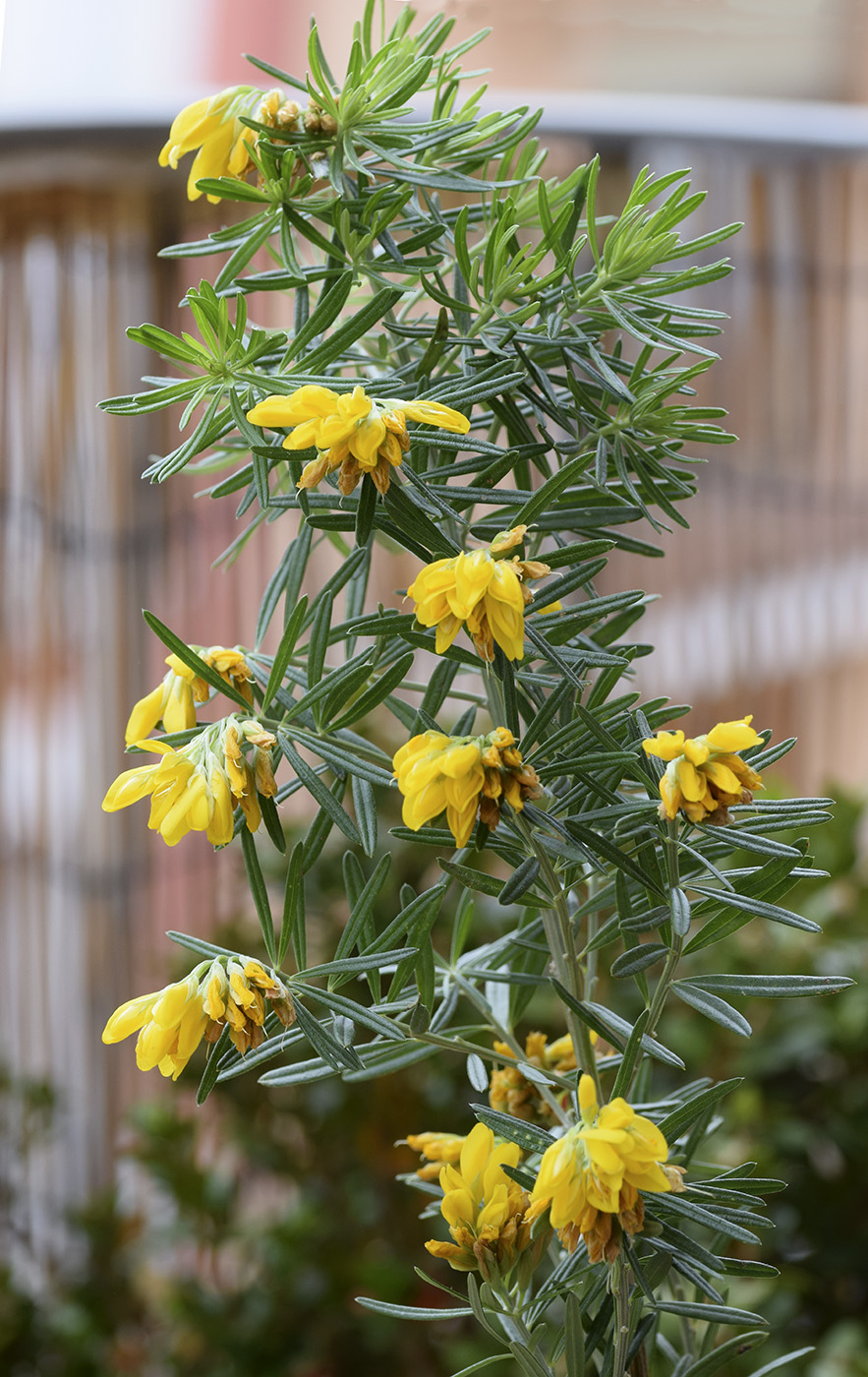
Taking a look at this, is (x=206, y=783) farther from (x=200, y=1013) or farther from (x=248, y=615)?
(x=248, y=615)

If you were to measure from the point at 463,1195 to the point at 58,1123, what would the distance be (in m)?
1.44

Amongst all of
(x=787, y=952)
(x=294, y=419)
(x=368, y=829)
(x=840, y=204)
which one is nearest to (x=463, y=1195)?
(x=368, y=829)

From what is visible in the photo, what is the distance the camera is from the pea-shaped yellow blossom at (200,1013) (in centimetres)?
35

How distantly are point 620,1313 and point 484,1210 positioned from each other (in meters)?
0.06

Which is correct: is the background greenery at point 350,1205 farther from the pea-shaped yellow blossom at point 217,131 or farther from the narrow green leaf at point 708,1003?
the pea-shaped yellow blossom at point 217,131

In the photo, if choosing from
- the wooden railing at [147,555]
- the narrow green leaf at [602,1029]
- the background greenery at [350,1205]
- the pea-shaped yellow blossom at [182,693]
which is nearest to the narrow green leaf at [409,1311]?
the narrow green leaf at [602,1029]

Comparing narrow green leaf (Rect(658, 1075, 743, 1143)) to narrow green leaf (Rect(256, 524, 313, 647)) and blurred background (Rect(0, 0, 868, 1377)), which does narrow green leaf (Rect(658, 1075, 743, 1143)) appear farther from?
blurred background (Rect(0, 0, 868, 1377))

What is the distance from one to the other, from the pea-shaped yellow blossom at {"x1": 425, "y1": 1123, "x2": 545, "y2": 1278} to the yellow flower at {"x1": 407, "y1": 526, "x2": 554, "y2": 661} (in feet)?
0.62

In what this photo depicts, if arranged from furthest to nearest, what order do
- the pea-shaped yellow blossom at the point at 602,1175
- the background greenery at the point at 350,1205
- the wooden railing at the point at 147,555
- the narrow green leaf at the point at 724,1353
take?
the wooden railing at the point at 147,555 < the background greenery at the point at 350,1205 < the narrow green leaf at the point at 724,1353 < the pea-shaped yellow blossom at the point at 602,1175

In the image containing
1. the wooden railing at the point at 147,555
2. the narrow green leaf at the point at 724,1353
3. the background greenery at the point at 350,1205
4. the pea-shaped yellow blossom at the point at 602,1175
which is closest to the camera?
the pea-shaped yellow blossom at the point at 602,1175

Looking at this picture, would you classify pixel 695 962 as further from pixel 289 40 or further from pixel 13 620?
pixel 289 40

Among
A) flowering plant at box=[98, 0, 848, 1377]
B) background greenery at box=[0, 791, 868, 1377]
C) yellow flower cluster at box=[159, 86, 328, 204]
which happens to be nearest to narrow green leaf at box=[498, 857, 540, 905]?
flowering plant at box=[98, 0, 848, 1377]

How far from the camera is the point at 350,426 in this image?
0.33 metres

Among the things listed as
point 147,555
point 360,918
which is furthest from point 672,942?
point 147,555
